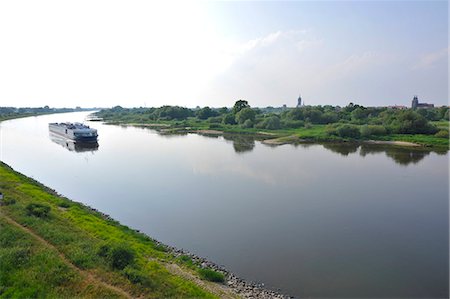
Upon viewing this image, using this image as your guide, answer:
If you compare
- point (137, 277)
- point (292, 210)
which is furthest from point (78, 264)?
point (292, 210)

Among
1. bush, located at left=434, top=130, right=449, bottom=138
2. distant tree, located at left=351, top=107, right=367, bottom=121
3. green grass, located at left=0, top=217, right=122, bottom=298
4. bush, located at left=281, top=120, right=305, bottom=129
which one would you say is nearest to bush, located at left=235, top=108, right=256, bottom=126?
bush, located at left=281, top=120, right=305, bottom=129

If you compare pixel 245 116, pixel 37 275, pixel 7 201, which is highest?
pixel 245 116

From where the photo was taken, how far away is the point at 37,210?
1178cm

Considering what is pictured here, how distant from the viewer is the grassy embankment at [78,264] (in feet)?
23.9

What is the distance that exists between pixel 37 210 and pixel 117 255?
511 centimetres

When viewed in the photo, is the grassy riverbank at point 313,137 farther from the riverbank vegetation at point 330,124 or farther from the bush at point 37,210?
the bush at point 37,210

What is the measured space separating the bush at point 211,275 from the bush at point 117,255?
2328 millimetres

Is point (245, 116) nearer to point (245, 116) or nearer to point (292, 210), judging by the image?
point (245, 116)

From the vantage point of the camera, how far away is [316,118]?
74.1 metres

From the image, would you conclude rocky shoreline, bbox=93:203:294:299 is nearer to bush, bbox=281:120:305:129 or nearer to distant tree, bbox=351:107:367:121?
bush, bbox=281:120:305:129

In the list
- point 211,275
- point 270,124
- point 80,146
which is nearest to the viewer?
point 211,275

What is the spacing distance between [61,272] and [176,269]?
11.9 feet

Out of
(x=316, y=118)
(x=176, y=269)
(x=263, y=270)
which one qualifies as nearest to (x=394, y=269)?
(x=263, y=270)

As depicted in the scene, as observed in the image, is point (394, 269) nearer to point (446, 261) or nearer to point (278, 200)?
point (446, 261)
